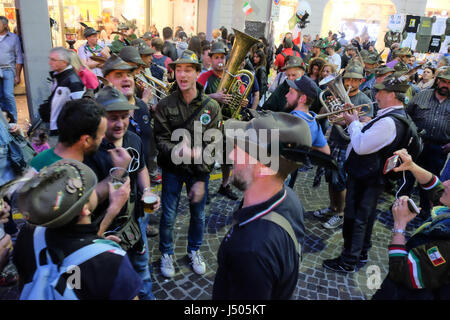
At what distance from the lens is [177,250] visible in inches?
159

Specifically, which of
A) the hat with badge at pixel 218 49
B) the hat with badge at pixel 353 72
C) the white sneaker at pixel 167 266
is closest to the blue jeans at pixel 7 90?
the hat with badge at pixel 218 49

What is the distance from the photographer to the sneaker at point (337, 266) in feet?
12.8

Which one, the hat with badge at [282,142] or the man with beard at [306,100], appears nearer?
the hat with badge at [282,142]

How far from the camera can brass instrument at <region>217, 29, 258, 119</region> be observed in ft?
16.2

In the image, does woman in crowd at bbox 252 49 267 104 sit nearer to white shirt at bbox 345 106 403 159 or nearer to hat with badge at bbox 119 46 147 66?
hat with badge at bbox 119 46 147 66

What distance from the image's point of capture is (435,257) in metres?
1.94

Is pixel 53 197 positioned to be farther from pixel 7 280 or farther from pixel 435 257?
pixel 7 280

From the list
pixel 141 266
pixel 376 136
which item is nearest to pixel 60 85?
pixel 141 266

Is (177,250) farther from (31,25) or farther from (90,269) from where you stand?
(31,25)

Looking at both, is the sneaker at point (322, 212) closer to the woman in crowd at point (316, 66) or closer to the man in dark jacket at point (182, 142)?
the man in dark jacket at point (182, 142)

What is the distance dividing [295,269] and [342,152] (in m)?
3.79

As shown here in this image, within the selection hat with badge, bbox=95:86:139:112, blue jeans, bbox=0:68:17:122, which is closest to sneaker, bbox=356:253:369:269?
hat with badge, bbox=95:86:139:112

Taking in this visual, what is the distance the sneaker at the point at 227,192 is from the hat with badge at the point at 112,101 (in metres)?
3.01

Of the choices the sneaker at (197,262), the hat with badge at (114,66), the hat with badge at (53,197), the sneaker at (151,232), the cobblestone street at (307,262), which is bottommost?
the cobblestone street at (307,262)
